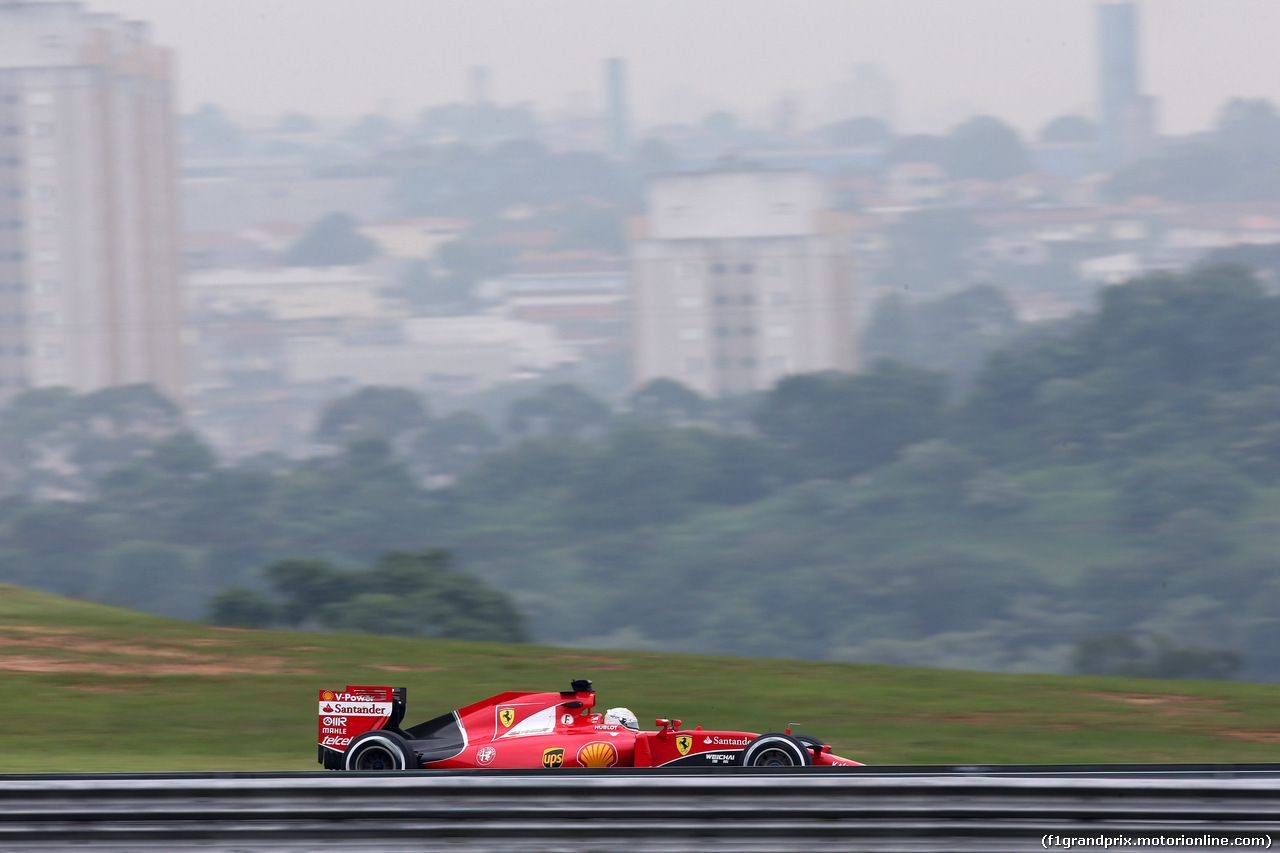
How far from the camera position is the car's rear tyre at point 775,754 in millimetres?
10227

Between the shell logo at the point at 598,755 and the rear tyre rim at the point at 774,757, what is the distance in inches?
43.4

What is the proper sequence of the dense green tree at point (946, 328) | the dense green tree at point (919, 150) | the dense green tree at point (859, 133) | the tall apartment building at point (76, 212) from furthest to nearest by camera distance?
the dense green tree at point (919, 150) → the dense green tree at point (859, 133) → the tall apartment building at point (76, 212) → the dense green tree at point (946, 328)

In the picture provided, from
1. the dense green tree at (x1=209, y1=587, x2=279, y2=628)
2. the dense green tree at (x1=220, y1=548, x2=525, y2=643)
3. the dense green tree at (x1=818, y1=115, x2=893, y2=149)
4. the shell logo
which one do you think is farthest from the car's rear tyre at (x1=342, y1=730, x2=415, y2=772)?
the dense green tree at (x1=818, y1=115, x2=893, y2=149)

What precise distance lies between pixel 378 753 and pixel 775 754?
2993 millimetres

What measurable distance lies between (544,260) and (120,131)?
38.2 meters

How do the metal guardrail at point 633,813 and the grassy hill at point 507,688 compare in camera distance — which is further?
the grassy hill at point 507,688

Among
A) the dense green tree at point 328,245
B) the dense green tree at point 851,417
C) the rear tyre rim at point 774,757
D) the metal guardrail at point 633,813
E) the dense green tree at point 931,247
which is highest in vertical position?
the dense green tree at point 328,245

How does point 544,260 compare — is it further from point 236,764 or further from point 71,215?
point 236,764

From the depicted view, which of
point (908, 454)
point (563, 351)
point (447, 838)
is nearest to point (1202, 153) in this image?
point (908, 454)

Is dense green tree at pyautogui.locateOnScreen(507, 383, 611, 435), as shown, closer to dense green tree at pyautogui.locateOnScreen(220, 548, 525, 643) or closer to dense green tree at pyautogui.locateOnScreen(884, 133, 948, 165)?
dense green tree at pyautogui.locateOnScreen(884, 133, 948, 165)

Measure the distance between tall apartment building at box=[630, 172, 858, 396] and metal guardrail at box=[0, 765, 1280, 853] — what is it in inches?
4112

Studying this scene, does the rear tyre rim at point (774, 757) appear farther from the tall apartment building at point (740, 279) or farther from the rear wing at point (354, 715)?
the tall apartment building at point (740, 279)

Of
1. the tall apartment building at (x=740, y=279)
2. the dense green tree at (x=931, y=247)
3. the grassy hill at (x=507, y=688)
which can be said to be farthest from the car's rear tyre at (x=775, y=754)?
the dense green tree at (x=931, y=247)

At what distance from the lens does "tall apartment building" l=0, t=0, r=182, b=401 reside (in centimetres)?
11506
